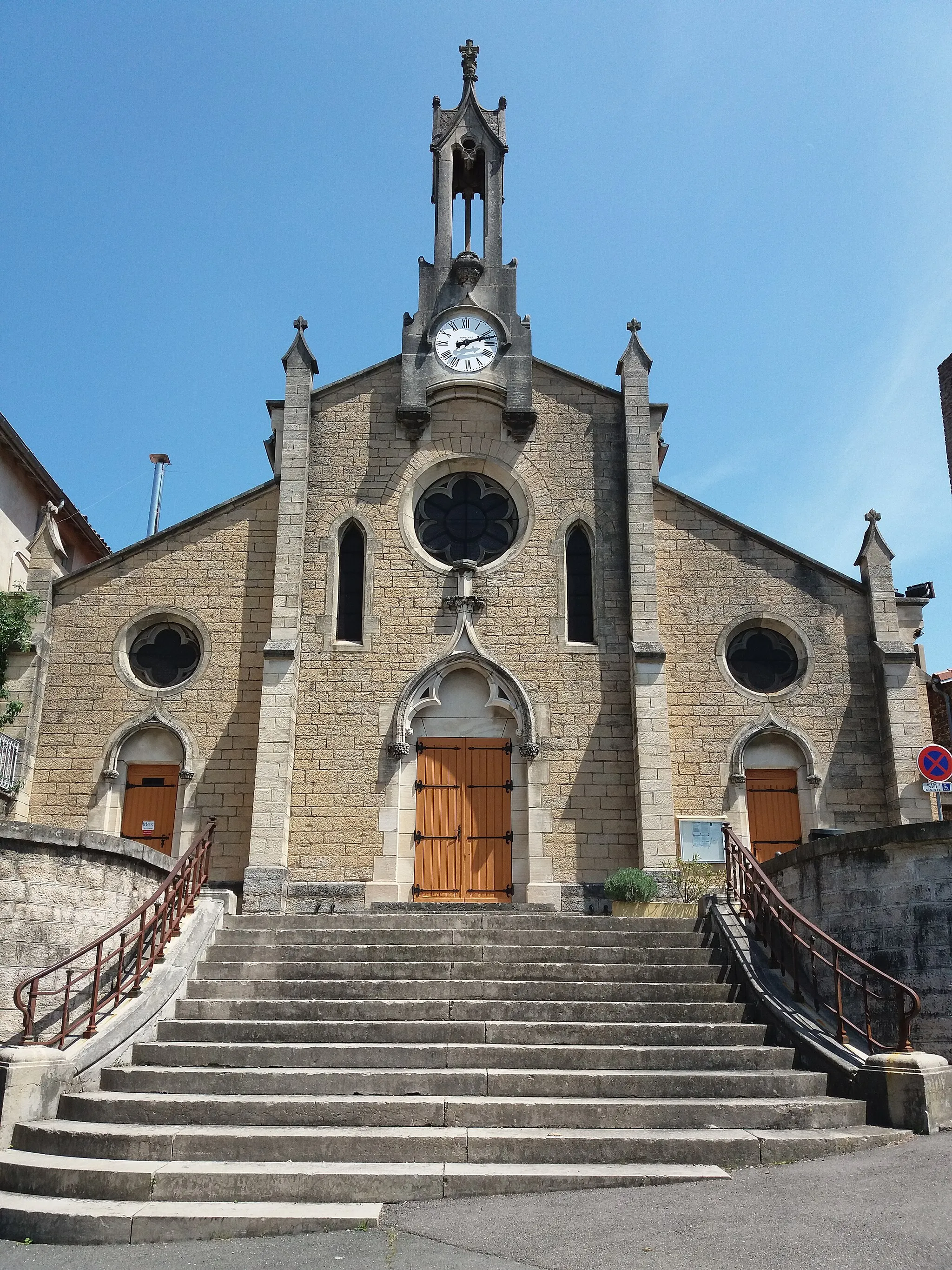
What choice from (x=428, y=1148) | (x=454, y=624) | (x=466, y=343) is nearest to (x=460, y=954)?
(x=428, y=1148)

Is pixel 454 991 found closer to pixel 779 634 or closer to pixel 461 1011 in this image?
pixel 461 1011

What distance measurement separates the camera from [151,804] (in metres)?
14.7

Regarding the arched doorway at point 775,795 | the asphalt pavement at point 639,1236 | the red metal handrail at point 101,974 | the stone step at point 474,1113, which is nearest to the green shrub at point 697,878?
the arched doorway at point 775,795

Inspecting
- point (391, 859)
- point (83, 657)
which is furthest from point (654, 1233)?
point (83, 657)

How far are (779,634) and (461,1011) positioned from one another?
27.5 ft

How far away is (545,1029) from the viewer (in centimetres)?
897

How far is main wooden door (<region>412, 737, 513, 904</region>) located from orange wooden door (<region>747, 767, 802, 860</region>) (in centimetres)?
331

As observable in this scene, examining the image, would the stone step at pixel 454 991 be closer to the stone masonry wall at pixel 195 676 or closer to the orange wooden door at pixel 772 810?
the stone masonry wall at pixel 195 676

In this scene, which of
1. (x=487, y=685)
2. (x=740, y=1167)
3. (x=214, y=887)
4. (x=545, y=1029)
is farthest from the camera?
(x=487, y=685)

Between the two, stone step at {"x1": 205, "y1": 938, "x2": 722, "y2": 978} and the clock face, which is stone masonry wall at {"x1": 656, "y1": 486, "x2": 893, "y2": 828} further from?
stone step at {"x1": 205, "y1": 938, "x2": 722, "y2": 978}

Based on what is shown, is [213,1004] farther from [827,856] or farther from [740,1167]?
[827,856]

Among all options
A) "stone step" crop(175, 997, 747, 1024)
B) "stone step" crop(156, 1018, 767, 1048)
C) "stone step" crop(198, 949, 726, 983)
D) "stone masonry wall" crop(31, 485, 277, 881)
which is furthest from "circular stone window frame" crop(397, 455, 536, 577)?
"stone step" crop(156, 1018, 767, 1048)

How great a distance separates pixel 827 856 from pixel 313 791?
6.97 meters

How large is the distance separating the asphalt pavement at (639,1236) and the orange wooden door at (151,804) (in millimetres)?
8619
